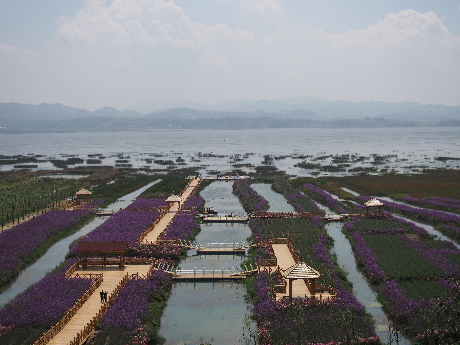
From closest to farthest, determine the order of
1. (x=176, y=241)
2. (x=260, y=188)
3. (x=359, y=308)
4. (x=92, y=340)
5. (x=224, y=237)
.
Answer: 1. (x=92, y=340)
2. (x=359, y=308)
3. (x=176, y=241)
4. (x=224, y=237)
5. (x=260, y=188)

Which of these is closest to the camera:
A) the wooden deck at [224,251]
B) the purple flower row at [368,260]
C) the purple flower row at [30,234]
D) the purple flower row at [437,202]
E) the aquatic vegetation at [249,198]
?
the purple flower row at [368,260]

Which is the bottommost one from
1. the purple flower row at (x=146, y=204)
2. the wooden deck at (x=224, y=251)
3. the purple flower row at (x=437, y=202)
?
the wooden deck at (x=224, y=251)

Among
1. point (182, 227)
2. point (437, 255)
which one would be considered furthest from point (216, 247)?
point (437, 255)

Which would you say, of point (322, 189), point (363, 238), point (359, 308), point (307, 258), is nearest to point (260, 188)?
point (322, 189)

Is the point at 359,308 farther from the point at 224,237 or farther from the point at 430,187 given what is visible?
the point at 430,187

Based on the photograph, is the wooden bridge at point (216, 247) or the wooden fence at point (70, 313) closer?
the wooden fence at point (70, 313)

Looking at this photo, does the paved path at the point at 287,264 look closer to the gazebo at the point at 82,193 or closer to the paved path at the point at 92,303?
the paved path at the point at 92,303

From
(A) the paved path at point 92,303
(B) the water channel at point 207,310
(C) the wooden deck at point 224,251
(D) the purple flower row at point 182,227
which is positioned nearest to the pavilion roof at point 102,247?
(A) the paved path at point 92,303
